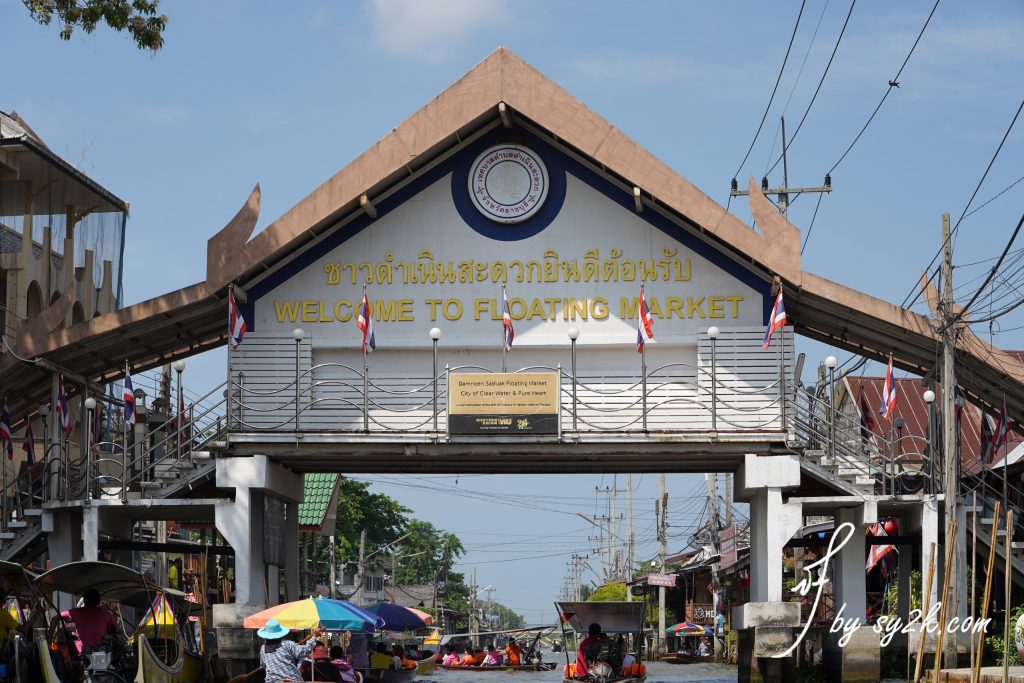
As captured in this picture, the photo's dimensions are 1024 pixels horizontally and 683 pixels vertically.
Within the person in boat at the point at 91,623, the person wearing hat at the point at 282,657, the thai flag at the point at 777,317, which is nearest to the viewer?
the person in boat at the point at 91,623

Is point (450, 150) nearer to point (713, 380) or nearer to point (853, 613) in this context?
point (713, 380)

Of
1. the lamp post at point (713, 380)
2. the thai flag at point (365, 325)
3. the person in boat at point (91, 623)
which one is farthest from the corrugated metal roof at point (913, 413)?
the person in boat at point (91, 623)

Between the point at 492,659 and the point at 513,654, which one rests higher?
the point at 513,654

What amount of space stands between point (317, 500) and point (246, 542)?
1791 cm

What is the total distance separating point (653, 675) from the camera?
141 ft

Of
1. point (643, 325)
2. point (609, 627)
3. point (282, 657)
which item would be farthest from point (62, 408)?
point (609, 627)

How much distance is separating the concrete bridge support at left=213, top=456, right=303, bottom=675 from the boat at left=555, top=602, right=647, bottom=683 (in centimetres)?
721

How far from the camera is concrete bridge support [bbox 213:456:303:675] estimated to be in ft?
92.5

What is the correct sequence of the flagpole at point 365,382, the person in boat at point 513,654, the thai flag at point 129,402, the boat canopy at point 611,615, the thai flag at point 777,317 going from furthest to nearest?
the person in boat at point 513,654 → the boat canopy at point 611,615 → the thai flag at point 129,402 → the flagpole at point 365,382 → the thai flag at point 777,317

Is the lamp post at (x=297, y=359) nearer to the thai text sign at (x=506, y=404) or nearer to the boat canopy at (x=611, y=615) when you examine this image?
the thai text sign at (x=506, y=404)

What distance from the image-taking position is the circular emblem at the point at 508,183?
98.4ft

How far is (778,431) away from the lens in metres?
28.7

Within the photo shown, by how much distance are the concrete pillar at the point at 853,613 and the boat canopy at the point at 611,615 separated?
6635mm

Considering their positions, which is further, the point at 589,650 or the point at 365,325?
the point at 589,650
